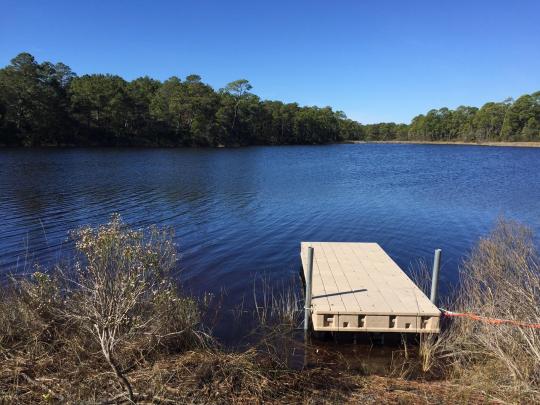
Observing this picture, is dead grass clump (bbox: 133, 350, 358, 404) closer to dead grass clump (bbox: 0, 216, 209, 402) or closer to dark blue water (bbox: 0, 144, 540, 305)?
dead grass clump (bbox: 0, 216, 209, 402)

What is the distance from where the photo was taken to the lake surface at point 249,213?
11.4 meters

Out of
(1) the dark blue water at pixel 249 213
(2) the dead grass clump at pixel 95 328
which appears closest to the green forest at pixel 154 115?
(1) the dark blue water at pixel 249 213

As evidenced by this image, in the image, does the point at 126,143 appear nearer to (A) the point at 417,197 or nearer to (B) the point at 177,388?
(A) the point at 417,197

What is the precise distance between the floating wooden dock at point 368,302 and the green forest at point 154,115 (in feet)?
207

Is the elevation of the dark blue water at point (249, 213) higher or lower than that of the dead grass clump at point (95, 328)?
lower

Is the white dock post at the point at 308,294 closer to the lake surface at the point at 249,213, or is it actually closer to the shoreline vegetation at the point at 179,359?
the shoreline vegetation at the point at 179,359

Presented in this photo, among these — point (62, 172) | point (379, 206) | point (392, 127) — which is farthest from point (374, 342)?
point (392, 127)

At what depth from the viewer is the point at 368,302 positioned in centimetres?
674

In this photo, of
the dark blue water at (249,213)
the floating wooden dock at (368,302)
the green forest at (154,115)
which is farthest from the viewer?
the green forest at (154,115)

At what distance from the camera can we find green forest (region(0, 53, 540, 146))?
57688 mm

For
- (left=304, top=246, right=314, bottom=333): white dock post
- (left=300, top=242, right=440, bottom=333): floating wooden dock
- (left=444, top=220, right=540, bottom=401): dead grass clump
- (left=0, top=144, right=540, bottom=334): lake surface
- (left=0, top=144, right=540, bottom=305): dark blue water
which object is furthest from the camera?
(left=0, top=144, right=540, bottom=305): dark blue water

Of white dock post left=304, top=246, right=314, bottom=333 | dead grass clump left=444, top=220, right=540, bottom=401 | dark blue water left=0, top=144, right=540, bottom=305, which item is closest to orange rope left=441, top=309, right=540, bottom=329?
dead grass clump left=444, top=220, right=540, bottom=401

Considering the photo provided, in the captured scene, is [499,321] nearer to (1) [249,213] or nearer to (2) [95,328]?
(2) [95,328]

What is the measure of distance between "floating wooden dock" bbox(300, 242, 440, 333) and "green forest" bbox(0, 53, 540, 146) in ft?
207
